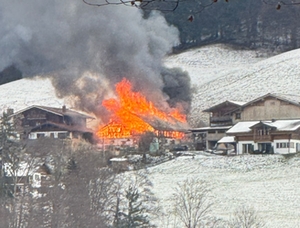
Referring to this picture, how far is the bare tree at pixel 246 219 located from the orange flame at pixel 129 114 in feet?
70.9

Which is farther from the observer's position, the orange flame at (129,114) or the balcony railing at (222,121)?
the balcony railing at (222,121)

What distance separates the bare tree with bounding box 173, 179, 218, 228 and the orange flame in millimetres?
15492

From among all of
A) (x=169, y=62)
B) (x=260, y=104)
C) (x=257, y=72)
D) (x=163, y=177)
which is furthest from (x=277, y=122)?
(x=169, y=62)

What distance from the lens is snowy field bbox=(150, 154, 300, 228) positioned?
40.2m

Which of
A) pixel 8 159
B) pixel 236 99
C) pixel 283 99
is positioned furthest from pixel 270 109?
pixel 8 159

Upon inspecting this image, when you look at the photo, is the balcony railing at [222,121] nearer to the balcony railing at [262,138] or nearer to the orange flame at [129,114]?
the orange flame at [129,114]

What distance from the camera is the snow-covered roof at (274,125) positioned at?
194 ft

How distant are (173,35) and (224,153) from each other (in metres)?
34.5

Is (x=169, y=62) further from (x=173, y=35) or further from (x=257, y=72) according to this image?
(x=257, y=72)

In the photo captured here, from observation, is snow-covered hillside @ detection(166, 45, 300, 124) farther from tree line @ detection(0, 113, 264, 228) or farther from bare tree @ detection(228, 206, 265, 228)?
bare tree @ detection(228, 206, 265, 228)

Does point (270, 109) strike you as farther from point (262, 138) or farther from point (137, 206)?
point (137, 206)

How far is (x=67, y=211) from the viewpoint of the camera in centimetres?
3459

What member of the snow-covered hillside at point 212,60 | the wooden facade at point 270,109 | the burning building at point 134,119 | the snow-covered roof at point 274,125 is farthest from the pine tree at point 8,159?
the snow-covered hillside at point 212,60

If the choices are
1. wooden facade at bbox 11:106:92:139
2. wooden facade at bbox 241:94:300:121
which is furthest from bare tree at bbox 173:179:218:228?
wooden facade at bbox 11:106:92:139
